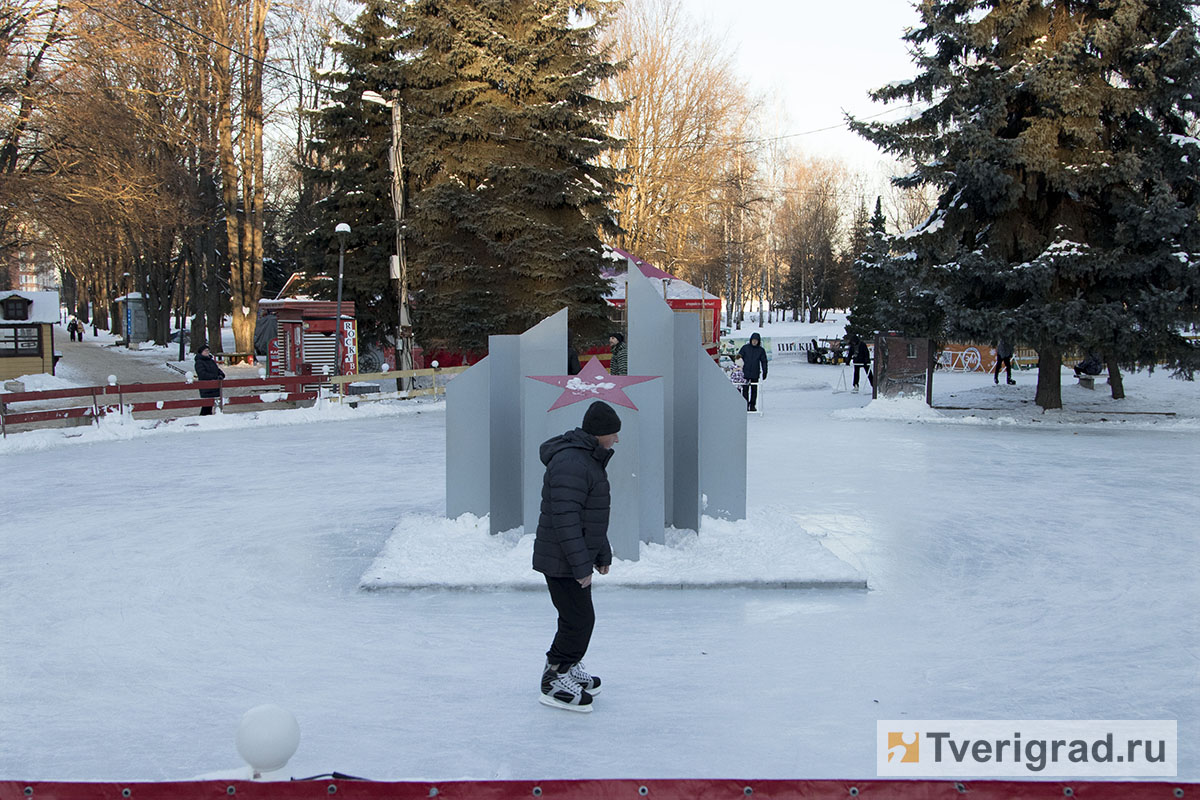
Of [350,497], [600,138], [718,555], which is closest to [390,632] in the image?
[718,555]

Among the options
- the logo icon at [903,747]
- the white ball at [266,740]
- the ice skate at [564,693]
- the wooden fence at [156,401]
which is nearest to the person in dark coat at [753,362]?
the wooden fence at [156,401]

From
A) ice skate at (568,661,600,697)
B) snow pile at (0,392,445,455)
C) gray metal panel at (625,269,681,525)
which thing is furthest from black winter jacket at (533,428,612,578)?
snow pile at (0,392,445,455)

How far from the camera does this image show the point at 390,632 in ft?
19.3

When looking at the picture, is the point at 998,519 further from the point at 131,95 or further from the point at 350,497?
the point at 131,95

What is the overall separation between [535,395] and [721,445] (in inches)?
69.8

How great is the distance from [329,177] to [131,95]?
271 inches

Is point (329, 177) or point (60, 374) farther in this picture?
point (60, 374)

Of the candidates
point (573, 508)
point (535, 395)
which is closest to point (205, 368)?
point (535, 395)

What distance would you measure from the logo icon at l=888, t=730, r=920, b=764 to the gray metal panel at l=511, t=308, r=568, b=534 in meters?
3.31

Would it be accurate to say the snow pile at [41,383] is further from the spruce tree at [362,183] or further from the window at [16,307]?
the spruce tree at [362,183]

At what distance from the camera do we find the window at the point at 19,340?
2756 centimetres

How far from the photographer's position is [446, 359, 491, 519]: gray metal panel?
8227 mm

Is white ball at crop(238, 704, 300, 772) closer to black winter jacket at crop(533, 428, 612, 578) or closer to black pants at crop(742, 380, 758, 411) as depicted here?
black winter jacket at crop(533, 428, 612, 578)

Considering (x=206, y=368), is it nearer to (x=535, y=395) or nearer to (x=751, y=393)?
(x=751, y=393)
